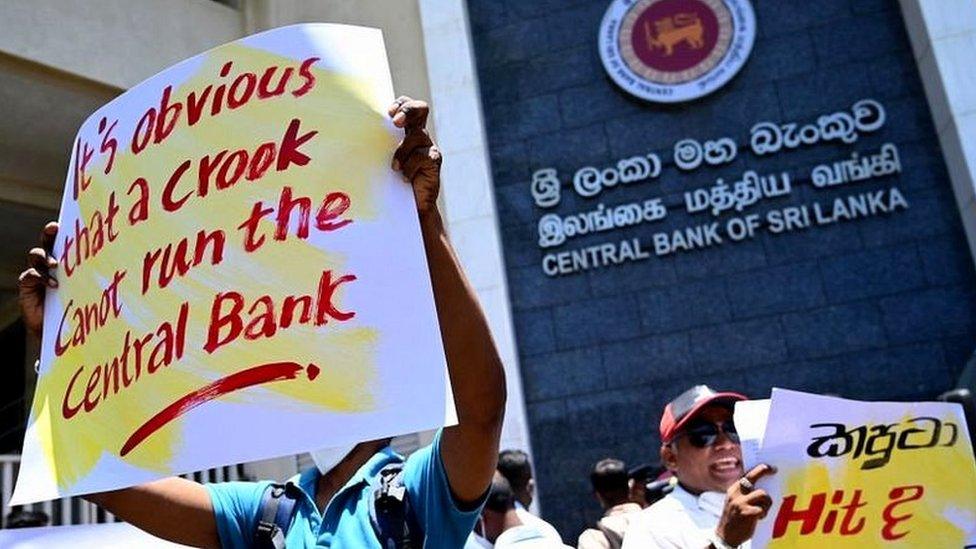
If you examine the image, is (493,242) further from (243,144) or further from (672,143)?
(243,144)

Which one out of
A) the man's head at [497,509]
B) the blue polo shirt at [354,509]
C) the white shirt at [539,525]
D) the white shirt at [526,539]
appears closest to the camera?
the blue polo shirt at [354,509]

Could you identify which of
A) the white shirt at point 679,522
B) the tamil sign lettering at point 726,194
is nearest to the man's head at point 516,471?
the white shirt at point 679,522

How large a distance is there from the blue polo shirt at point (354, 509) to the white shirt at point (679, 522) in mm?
943

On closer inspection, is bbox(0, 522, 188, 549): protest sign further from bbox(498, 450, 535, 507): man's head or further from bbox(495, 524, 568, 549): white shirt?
bbox(498, 450, 535, 507): man's head

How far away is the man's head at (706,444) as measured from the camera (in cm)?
265

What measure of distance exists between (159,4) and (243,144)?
675 centimetres

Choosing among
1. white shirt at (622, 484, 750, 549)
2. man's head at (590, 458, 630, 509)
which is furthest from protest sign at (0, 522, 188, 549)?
man's head at (590, 458, 630, 509)

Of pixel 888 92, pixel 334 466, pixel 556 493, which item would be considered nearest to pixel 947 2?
pixel 888 92

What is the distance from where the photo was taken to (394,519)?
5.36 feet

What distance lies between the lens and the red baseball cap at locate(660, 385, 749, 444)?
2.68 m

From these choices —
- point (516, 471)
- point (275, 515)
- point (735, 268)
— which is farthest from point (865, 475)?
point (735, 268)

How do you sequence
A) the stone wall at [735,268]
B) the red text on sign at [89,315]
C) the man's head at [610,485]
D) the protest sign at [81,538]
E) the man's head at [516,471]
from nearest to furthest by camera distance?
the red text on sign at [89,315] < the protest sign at [81,538] < the man's head at [516,471] < the man's head at [610,485] < the stone wall at [735,268]

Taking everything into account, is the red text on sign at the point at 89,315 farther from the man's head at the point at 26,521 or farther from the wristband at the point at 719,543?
the man's head at the point at 26,521

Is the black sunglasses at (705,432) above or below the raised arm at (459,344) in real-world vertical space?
below
